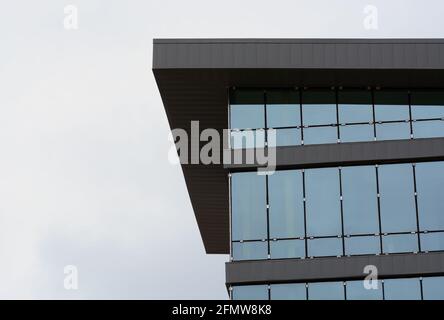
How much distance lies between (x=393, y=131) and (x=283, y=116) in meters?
3.40

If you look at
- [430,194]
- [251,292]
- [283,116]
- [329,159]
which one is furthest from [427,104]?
[251,292]

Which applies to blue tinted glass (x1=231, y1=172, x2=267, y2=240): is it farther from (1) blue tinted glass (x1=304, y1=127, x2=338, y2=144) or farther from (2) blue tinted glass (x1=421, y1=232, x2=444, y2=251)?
(2) blue tinted glass (x1=421, y1=232, x2=444, y2=251)

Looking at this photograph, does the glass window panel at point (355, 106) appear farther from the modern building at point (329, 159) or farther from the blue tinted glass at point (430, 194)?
the blue tinted glass at point (430, 194)

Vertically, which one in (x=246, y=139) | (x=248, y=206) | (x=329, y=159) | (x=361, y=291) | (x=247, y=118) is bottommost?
(x=361, y=291)

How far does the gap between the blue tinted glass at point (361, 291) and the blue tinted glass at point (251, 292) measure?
96.5 inches

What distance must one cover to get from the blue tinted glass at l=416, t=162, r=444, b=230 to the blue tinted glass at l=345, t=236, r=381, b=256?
4.80 ft

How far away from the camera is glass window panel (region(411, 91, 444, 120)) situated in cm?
2752

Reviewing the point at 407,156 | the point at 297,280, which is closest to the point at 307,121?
the point at 407,156

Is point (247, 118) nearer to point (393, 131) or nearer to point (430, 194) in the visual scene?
point (393, 131)

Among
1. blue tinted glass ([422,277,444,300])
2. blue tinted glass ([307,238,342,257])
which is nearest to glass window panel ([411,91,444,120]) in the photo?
blue tinted glass ([307,238,342,257])

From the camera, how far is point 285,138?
27469mm
